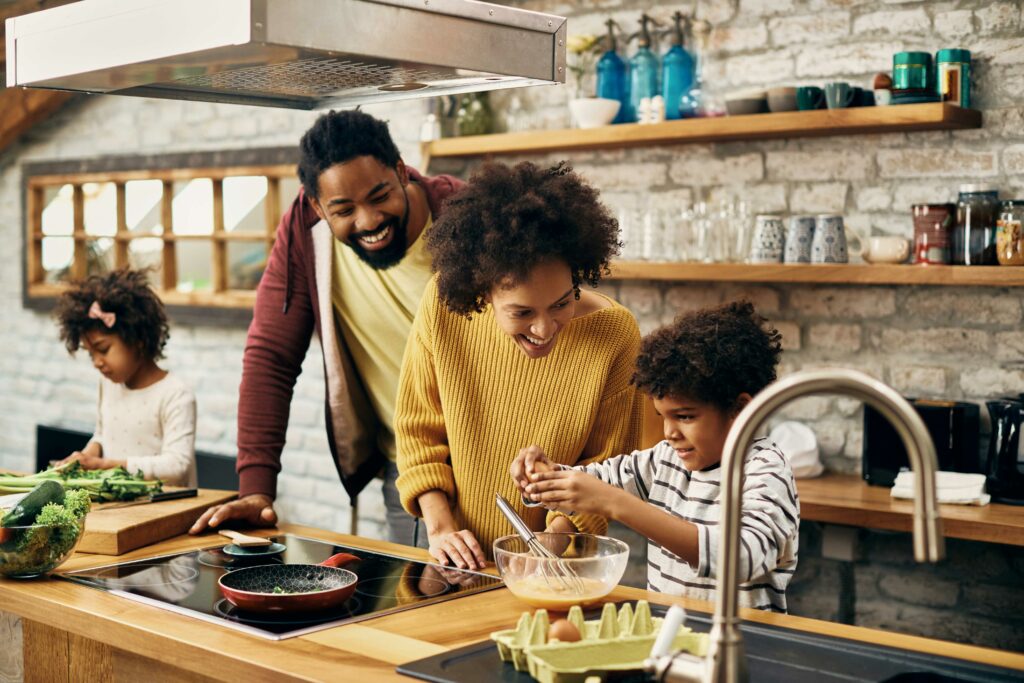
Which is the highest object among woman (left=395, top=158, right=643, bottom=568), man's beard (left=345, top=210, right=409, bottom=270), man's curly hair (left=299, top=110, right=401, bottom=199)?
man's curly hair (left=299, top=110, right=401, bottom=199)

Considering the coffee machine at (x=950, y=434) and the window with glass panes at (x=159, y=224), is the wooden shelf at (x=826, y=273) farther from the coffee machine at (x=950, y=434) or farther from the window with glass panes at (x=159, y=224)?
the window with glass panes at (x=159, y=224)

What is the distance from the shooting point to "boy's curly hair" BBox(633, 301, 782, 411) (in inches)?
81.7

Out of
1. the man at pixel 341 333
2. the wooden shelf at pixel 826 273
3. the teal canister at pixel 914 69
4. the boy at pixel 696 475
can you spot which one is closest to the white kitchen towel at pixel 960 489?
the wooden shelf at pixel 826 273

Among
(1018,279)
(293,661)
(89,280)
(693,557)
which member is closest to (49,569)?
(293,661)

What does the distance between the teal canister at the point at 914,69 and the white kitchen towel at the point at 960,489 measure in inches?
46.0

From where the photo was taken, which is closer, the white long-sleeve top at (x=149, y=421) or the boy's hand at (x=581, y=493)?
the boy's hand at (x=581, y=493)

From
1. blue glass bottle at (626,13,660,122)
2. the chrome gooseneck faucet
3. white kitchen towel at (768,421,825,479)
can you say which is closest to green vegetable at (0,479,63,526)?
the chrome gooseneck faucet

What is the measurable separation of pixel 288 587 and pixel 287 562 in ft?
0.83

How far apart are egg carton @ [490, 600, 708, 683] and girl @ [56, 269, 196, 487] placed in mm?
2215

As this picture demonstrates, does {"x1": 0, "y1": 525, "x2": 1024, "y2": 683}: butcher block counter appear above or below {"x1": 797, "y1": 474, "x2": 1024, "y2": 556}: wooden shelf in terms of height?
above

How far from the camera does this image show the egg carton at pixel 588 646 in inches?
57.5

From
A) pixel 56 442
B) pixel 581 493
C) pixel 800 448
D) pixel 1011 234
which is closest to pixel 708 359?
pixel 581 493

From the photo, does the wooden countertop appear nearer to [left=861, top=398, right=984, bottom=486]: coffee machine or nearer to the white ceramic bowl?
[left=861, top=398, right=984, bottom=486]: coffee machine

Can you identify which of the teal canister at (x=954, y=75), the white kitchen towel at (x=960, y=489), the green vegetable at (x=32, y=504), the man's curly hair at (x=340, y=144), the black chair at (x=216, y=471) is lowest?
the black chair at (x=216, y=471)
